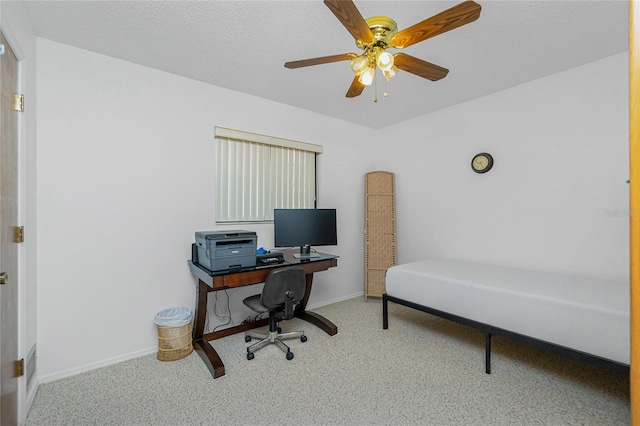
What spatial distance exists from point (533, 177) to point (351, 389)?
8.55ft

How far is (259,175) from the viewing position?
3252 millimetres

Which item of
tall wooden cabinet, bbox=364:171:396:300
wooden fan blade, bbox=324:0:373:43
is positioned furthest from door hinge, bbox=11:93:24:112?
tall wooden cabinet, bbox=364:171:396:300

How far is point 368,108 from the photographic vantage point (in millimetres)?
3537

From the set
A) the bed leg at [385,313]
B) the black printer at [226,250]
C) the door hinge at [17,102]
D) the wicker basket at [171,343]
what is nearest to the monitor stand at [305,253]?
the black printer at [226,250]

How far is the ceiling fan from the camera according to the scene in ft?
4.57

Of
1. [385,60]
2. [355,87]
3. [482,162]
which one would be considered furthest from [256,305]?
[482,162]

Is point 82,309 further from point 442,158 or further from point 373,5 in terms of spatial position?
point 442,158

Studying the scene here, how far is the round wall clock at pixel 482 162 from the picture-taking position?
10.3 feet

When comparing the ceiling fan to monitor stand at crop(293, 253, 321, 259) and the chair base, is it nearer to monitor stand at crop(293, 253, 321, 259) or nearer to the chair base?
monitor stand at crop(293, 253, 321, 259)

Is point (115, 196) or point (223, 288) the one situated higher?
point (115, 196)

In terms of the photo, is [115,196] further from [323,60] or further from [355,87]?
[355,87]

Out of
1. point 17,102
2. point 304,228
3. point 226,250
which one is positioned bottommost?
point 226,250

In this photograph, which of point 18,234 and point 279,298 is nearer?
point 18,234

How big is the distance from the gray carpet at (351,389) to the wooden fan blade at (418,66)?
2.17 m
